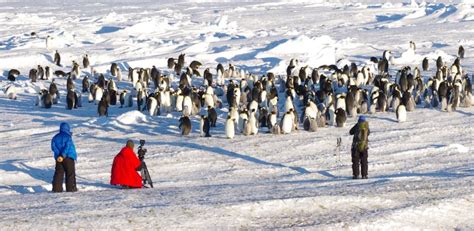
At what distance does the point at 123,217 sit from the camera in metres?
8.52

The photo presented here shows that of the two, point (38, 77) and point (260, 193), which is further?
point (38, 77)

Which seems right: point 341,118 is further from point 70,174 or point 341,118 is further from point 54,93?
point 54,93

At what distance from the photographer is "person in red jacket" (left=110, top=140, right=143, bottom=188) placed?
11195mm

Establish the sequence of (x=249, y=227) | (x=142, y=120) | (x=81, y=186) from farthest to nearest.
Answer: (x=142, y=120), (x=81, y=186), (x=249, y=227)

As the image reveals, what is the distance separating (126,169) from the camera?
11219 mm

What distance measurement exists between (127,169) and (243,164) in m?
3.22

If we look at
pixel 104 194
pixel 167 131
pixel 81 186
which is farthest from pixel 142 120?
pixel 104 194

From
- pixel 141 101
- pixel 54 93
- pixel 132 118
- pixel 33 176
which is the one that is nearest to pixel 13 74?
pixel 54 93

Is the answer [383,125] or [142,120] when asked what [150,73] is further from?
[383,125]

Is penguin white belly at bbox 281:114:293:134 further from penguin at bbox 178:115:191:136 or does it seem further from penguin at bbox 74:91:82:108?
penguin at bbox 74:91:82:108

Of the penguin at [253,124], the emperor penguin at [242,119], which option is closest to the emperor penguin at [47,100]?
the emperor penguin at [242,119]

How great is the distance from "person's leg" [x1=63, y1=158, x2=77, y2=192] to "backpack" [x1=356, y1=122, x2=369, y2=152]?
4.15 m

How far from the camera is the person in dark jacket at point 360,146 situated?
1202 cm

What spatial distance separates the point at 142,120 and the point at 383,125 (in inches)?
216
